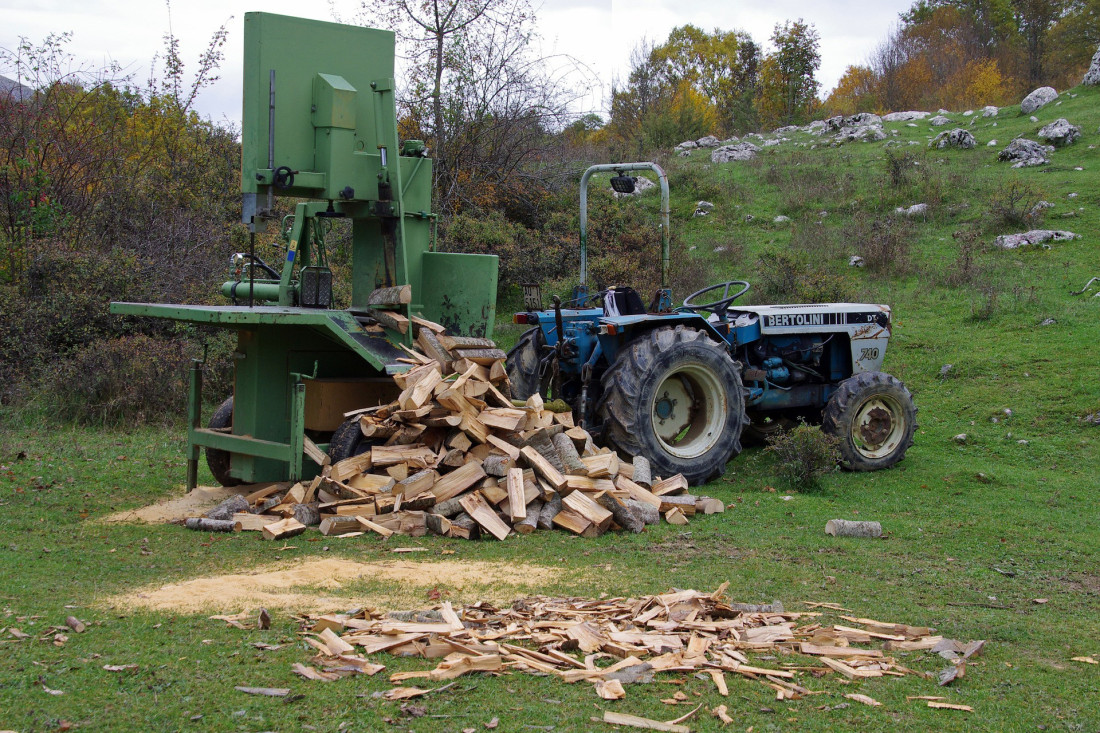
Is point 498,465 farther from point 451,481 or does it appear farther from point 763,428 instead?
point 763,428

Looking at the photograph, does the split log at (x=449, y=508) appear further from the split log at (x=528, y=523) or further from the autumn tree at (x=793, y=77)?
the autumn tree at (x=793, y=77)

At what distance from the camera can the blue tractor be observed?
7.68 metres

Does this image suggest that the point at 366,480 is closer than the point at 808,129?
Yes

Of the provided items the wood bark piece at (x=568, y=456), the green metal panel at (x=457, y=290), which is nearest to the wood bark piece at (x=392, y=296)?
the green metal panel at (x=457, y=290)

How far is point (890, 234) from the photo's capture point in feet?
54.8

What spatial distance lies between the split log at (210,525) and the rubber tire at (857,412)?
5.19m

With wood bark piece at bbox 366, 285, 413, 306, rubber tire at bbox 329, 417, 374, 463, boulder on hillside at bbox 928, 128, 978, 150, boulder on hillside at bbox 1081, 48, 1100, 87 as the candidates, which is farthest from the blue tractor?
boulder on hillside at bbox 1081, 48, 1100, 87

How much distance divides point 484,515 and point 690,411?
280 centimetres

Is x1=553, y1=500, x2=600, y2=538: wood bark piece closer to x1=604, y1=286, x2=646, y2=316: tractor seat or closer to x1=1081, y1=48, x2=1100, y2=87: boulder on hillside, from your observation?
x1=604, y1=286, x2=646, y2=316: tractor seat

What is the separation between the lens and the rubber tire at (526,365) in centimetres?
896

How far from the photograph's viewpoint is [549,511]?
20.5 feet

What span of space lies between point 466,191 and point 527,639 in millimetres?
14203

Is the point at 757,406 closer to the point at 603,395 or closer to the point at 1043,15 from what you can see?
the point at 603,395

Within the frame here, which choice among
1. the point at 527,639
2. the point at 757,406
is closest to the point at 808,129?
the point at 757,406
